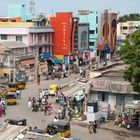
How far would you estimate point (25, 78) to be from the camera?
60812 millimetres

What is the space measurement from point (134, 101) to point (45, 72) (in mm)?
31527

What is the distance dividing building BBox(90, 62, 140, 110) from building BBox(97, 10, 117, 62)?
161 feet

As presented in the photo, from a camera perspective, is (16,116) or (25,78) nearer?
(16,116)

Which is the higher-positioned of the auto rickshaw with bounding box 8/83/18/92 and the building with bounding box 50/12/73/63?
the building with bounding box 50/12/73/63

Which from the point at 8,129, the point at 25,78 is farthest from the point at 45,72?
the point at 8,129

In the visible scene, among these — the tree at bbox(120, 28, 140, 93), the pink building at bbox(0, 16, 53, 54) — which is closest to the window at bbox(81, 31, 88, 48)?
the pink building at bbox(0, 16, 53, 54)

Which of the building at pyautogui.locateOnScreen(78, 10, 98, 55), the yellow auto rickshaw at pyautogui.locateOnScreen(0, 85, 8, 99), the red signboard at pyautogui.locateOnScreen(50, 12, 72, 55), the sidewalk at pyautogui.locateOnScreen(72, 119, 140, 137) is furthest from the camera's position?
the building at pyautogui.locateOnScreen(78, 10, 98, 55)

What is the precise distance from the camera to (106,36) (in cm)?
9338

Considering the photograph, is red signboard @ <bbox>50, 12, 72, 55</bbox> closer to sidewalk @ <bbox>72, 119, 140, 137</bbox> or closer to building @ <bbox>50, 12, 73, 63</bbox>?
building @ <bbox>50, 12, 73, 63</bbox>

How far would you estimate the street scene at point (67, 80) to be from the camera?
108 ft

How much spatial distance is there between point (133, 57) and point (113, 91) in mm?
7588

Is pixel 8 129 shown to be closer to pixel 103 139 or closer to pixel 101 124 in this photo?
pixel 103 139

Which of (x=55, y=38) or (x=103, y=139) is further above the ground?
(x=55, y=38)

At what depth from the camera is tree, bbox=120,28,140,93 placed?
31094 mm
